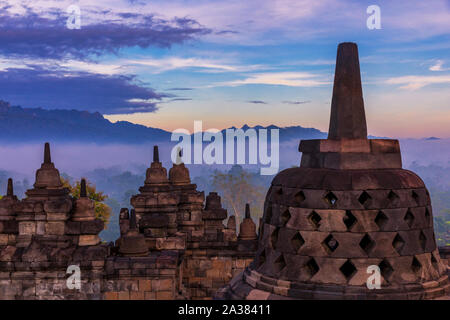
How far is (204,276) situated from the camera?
15.1m

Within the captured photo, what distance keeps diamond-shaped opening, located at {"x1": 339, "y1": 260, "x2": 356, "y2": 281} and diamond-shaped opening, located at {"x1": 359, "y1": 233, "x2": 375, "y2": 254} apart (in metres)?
0.29

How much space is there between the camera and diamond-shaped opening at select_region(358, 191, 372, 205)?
7121mm

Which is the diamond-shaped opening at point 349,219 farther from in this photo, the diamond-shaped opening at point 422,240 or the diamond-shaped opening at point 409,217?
the diamond-shaped opening at point 422,240

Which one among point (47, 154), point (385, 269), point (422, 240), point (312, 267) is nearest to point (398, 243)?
point (385, 269)

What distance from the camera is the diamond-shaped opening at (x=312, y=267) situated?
284 inches

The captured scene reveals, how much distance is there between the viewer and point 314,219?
7.30m

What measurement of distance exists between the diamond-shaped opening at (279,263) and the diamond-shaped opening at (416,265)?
1827 millimetres

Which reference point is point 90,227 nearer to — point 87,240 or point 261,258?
point 87,240

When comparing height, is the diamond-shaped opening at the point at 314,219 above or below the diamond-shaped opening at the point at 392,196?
below

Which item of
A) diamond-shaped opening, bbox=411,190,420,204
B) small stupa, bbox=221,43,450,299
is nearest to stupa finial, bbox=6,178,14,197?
small stupa, bbox=221,43,450,299

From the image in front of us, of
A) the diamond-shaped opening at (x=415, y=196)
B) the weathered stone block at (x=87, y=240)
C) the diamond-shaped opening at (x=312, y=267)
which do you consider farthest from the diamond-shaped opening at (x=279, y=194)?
the weathered stone block at (x=87, y=240)

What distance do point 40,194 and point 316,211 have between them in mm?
9209

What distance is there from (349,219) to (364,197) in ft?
1.27

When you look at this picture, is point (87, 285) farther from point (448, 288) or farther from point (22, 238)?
point (448, 288)
